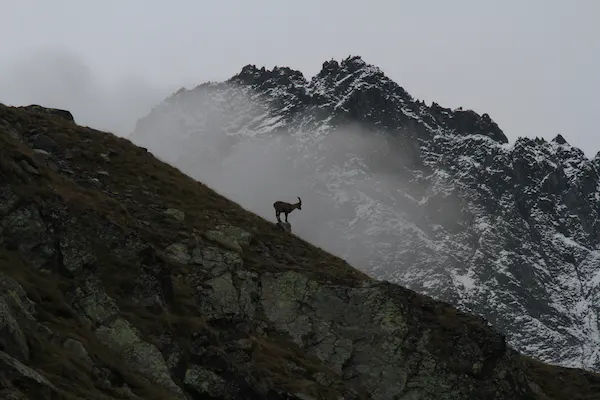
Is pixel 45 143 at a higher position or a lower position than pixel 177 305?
higher

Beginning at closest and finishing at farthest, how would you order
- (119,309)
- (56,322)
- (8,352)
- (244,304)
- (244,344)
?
(8,352)
(56,322)
(119,309)
(244,344)
(244,304)

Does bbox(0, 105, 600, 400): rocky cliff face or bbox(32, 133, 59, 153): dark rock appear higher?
bbox(32, 133, 59, 153): dark rock

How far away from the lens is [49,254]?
25.9 m

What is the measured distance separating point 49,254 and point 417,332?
68.8 feet

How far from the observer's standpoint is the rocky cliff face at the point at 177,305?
22047 millimetres

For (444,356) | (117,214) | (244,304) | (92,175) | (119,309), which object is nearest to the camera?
(119,309)

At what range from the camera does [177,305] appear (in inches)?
1146

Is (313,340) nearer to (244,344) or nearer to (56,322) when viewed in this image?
(244,344)

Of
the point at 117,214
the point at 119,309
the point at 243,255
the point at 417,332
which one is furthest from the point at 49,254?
the point at 417,332

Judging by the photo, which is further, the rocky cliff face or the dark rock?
the dark rock

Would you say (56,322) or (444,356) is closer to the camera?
(56,322)

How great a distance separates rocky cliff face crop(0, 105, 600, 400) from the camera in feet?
72.3

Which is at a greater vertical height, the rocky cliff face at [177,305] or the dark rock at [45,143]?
the dark rock at [45,143]

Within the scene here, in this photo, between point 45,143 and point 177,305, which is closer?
point 177,305
